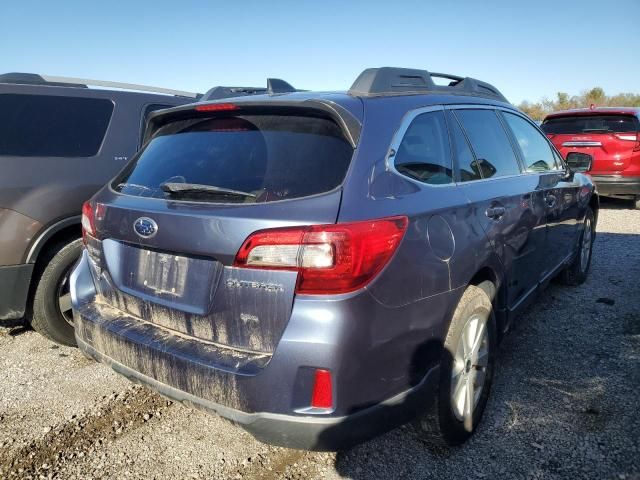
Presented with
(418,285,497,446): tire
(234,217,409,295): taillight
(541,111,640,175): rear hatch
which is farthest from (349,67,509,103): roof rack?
(541,111,640,175): rear hatch

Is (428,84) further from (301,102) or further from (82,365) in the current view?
Answer: (82,365)

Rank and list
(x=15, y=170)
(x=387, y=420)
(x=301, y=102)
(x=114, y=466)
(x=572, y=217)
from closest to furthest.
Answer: (x=387, y=420) → (x=301, y=102) → (x=114, y=466) → (x=15, y=170) → (x=572, y=217)

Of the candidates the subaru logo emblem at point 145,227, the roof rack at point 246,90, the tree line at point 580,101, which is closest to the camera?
the subaru logo emblem at point 145,227

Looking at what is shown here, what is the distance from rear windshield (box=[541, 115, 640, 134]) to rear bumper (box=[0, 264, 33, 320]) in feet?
28.3

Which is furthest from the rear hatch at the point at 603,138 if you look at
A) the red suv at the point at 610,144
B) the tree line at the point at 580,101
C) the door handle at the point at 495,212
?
the tree line at the point at 580,101

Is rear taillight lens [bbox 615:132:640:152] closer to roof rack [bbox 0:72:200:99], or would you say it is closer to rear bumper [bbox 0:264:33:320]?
roof rack [bbox 0:72:200:99]

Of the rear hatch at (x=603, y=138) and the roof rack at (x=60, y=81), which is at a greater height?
the roof rack at (x=60, y=81)

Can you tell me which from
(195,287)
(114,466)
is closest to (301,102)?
(195,287)

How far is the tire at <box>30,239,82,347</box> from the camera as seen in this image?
139 inches

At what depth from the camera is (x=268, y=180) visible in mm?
2049

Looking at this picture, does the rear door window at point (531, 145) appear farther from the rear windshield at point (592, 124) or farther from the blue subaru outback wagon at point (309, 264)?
the rear windshield at point (592, 124)

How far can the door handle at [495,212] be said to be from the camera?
2.62 m

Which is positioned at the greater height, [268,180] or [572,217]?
[268,180]

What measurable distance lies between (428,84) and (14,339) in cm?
354
